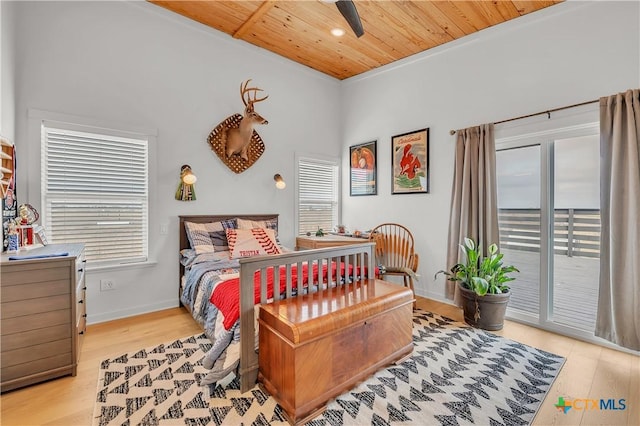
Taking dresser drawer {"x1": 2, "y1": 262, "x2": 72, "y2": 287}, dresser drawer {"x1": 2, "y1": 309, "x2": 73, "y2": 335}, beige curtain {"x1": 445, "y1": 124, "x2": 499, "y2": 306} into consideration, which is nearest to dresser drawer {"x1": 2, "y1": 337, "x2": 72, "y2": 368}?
dresser drawer {"x1": 2, "y1": 309, "x2": 73, "y2": 335}

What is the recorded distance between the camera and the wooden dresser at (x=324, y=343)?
162 cm

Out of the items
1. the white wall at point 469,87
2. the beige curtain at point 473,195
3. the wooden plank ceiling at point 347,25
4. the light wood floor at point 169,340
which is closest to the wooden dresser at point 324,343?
the light wood floor at point 169,340

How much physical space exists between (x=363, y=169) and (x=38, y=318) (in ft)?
13.0

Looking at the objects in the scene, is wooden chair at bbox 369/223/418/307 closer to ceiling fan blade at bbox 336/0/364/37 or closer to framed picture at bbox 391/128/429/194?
framed picture at bbox 391/128/429/194

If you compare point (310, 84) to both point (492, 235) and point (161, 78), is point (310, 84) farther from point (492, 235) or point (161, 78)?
point (492, 235)

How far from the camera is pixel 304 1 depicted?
9.61ft

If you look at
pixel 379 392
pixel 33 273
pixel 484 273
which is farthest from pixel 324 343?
pixel 484 273

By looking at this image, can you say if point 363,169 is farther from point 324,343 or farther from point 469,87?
point 324,343

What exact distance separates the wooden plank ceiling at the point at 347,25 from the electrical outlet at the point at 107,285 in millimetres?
2955

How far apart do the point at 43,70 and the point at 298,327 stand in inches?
125

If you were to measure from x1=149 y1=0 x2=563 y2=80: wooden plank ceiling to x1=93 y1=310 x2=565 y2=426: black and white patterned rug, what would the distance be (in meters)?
3.23

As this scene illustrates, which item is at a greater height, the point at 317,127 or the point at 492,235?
the point at 317,127

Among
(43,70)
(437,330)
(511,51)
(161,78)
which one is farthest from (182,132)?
(511,51)

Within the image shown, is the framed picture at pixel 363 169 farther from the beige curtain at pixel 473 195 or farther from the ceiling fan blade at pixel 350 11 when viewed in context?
the ceiling fan blade at pixel 350 11
